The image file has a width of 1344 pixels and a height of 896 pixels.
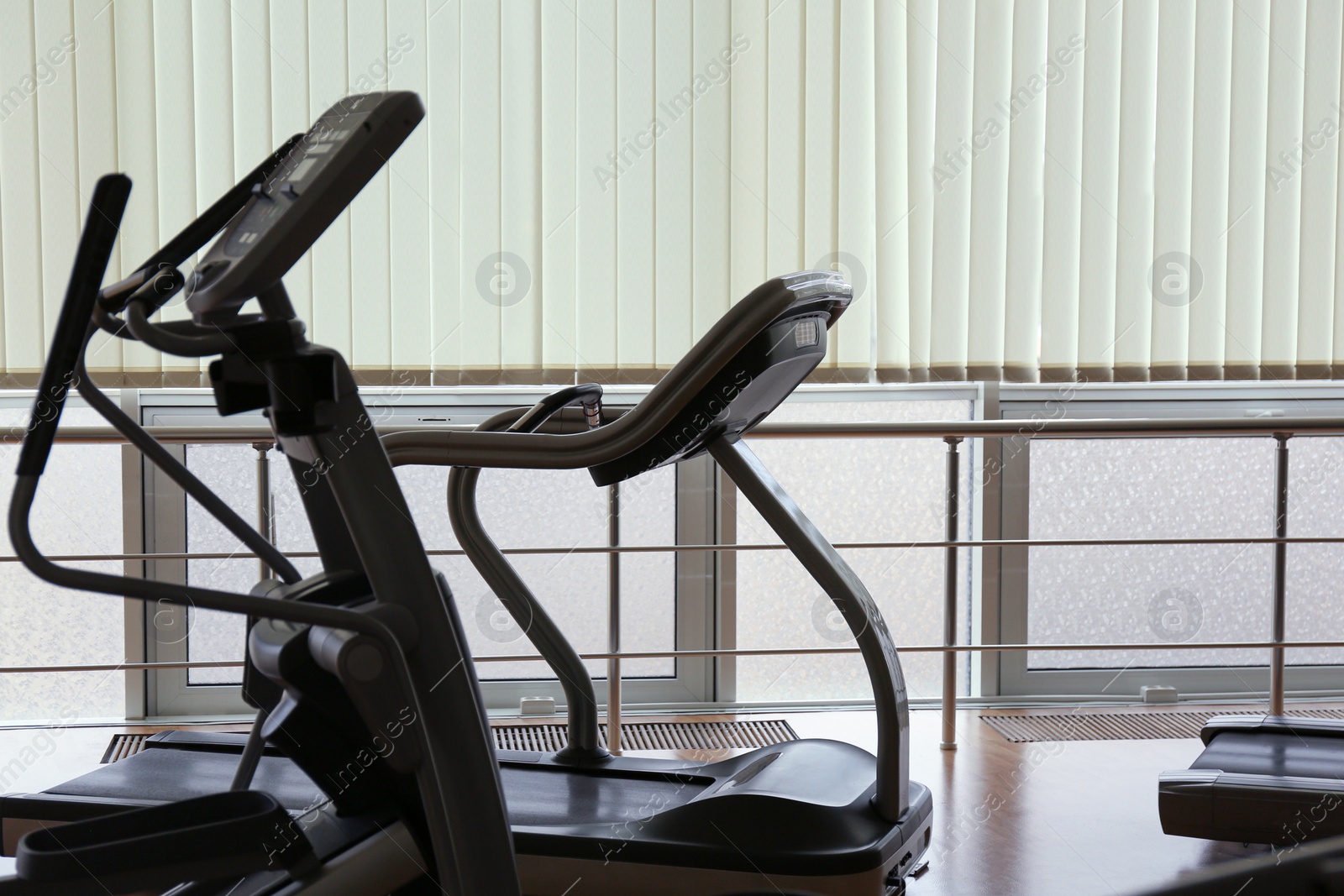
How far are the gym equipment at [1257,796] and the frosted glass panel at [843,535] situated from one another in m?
1.08

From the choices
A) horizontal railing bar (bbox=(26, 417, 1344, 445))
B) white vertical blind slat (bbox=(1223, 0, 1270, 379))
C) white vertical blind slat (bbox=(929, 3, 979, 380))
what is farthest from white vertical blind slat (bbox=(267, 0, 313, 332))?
white vertical blind slat (bbox=(1223, 0, 1270, 379))

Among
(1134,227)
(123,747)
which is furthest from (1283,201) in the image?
(123,747)

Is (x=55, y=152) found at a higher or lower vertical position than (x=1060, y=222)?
higher


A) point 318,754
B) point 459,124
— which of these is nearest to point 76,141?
point 459,124

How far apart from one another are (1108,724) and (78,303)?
2.54 m

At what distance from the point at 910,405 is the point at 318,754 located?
2.07m

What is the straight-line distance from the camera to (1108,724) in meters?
2.72

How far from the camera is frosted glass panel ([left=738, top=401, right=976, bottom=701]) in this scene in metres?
2.91

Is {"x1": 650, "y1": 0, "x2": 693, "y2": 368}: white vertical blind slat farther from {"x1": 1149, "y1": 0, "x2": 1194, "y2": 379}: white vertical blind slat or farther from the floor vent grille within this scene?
{"x1": 1149, "y1": 0, "x2": 1194, "y2": 379}: white vertical blind slat

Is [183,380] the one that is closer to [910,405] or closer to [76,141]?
[76,141]

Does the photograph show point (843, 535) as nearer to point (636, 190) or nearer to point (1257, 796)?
point (636, 190)

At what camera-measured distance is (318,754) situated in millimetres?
1207

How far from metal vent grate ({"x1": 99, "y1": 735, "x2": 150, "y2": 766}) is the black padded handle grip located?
171cm

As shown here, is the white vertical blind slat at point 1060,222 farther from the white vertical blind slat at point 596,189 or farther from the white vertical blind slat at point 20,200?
the white vertical blind slat at point 20,200
